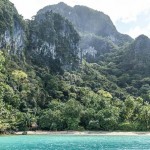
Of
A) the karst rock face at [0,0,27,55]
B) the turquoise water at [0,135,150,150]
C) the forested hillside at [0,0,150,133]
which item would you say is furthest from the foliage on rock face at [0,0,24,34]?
the turquoise water at [0,135,150,150]

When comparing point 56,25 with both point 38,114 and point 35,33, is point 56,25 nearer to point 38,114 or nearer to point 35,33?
point 35,33

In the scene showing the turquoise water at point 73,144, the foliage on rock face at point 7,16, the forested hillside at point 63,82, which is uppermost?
the foliage on rock face at point 7,16

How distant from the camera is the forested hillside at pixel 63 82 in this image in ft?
275

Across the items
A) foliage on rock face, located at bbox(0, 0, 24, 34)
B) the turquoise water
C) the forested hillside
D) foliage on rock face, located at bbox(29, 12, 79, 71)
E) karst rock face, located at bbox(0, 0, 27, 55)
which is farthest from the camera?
foliage on rock face, located at bbox(29, 12, 79, 71)

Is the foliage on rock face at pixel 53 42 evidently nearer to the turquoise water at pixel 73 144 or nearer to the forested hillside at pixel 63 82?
the forested hillside at pixel 63 82

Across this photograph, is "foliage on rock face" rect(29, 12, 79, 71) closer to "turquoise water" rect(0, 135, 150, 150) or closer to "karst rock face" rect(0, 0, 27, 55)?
"karst rock face" rect(0, 0, 27, 55)

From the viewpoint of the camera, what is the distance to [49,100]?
342 ft

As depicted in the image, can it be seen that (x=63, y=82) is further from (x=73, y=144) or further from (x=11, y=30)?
(x=73, y=144)

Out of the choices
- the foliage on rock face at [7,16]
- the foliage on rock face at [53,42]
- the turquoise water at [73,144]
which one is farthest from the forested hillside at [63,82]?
the turquoise water at [73,144]

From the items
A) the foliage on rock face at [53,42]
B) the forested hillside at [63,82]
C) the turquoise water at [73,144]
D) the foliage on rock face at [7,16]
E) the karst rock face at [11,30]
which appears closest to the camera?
the turquoise water at [73,144]

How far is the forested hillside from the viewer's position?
275 ft

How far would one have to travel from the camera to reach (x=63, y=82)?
11931 centimetres

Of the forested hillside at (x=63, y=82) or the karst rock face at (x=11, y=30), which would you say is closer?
the forested hillside at (x=63, y=82)

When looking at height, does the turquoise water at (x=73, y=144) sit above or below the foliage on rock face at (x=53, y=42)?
below
